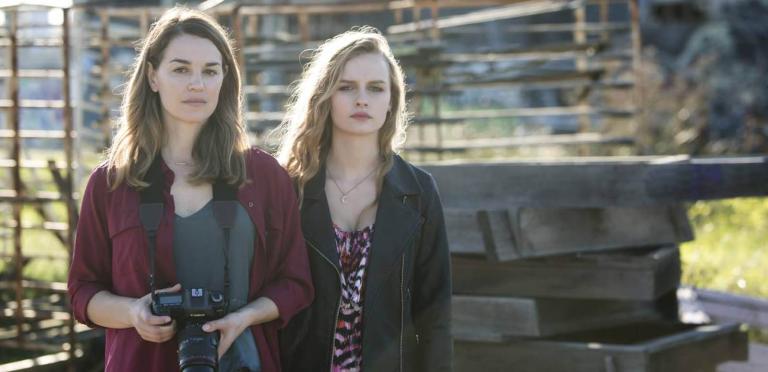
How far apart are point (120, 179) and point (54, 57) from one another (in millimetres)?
19582

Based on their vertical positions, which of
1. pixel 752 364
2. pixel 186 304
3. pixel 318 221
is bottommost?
pixel 752 364

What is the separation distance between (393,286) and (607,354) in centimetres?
172

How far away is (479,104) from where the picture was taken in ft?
69.2

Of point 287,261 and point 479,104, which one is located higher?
point 287,261

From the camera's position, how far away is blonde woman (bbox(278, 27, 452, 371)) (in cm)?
345

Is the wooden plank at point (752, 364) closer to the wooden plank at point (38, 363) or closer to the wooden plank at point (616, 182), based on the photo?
the wooden plank at point (616, 182)

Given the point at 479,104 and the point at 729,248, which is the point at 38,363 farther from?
the point at 479,104

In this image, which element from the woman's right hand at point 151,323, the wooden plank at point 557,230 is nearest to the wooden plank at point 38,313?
the wooden plank at point 557,230

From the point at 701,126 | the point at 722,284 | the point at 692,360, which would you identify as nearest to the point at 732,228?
the point at 722,284

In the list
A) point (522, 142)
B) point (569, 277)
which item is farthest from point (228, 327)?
point (522, 142)

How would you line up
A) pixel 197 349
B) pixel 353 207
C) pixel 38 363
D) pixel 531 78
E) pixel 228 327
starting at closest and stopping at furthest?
1. pixel 197 349
2. pixel 228 327
3. pixel 353 207
4. pixel 38 363
5. pixel 531 78

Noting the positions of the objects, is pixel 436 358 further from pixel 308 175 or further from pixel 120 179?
pixel 120 179

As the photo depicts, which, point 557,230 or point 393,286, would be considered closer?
point 393,286

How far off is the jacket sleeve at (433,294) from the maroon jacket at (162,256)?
0.46 meters
